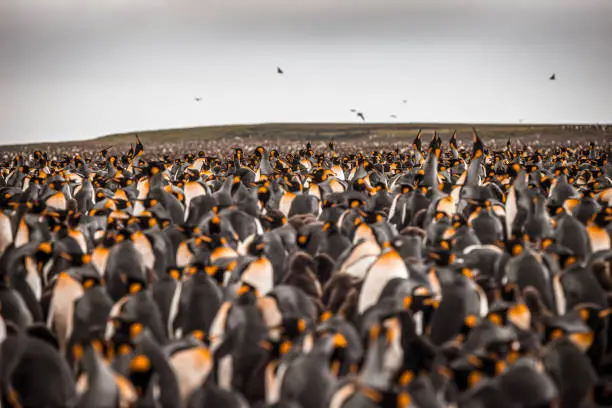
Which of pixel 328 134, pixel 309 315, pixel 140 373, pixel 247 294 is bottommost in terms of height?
pixel 328 134

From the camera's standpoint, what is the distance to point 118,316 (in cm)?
354

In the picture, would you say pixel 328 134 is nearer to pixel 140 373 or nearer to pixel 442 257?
pixel 442 257

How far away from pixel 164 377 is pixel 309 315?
4.01ft

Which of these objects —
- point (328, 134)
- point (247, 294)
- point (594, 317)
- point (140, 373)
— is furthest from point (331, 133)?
point (140, 373)

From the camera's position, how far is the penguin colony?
2939mm

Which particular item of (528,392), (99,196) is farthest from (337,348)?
(99,196)

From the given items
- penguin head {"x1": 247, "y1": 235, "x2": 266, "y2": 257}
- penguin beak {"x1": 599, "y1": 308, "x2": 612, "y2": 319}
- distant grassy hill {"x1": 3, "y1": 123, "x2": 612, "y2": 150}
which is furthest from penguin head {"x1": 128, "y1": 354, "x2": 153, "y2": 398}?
distant grassy hill {"x1": 3, "y1": 123, "x2": 612, "y2": 150}

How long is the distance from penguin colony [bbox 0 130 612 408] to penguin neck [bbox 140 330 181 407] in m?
0.01

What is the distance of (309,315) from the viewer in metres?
4.02

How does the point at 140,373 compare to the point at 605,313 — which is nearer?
the point at 140,373

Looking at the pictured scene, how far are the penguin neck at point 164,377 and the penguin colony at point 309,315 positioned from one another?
0.04 feet

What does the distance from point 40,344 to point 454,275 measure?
109 inches

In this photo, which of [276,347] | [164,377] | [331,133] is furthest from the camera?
[331,133]

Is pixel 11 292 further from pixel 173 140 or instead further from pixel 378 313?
pixel 173 140
